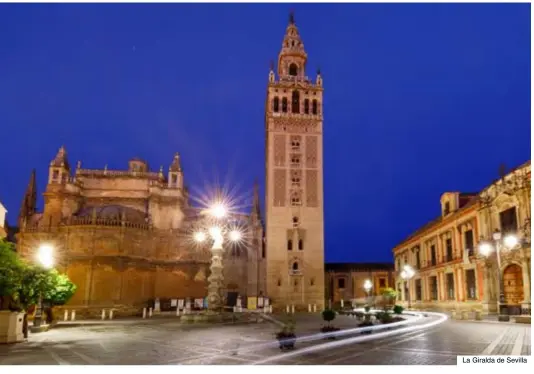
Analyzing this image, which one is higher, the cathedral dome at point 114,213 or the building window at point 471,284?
the cathedral dome at point 114,213

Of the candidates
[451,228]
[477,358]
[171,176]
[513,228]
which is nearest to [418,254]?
[451,228]

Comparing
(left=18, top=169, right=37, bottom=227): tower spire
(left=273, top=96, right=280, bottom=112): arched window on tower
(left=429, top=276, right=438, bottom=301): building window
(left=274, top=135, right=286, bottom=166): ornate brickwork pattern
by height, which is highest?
(left=273, top=96, right=280, bottom=112): arched window on tower

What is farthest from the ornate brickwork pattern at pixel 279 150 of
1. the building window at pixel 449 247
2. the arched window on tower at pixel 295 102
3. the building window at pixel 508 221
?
the building window at pixel 508 221

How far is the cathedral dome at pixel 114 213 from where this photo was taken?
42.1 meters

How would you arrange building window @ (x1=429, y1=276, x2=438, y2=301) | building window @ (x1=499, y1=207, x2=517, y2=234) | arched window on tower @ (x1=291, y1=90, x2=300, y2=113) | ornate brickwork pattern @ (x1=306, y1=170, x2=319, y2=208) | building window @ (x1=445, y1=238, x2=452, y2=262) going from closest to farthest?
building window @ (x1=499, y1=207, x2=517, y2=234)
building window @ (x1=445, y1=238, x2=452, y2=262)
building window @ (x1=429, y1=276, x2=438, y2=301)
ornate brickwork pattern @ (x1=306, y1=170, x2=319, y2=208)
arched window on tower @ (x1=291, y1=90, x2=300, y2=113)

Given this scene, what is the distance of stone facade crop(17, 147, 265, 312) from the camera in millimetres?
39562

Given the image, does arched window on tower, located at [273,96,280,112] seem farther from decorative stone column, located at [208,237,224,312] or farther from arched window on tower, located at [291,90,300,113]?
decorative stone column, located at [208,237,224,312]

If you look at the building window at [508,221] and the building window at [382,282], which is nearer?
the building window at [508,221]

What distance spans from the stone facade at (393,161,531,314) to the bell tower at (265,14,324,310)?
10932mm

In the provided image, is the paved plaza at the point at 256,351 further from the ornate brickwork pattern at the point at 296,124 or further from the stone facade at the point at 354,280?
the stone facade at the point at 354,280

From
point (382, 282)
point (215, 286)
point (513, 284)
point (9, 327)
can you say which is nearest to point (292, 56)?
point (382, 282)

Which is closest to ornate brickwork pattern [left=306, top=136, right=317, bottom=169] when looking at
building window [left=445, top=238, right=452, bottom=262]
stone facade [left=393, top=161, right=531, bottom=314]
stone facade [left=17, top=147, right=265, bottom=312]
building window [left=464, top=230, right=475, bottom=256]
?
stone facade [left=17, top=147, right=265, bottom=312]

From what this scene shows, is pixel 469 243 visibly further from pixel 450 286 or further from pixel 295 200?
pixel 295 200
